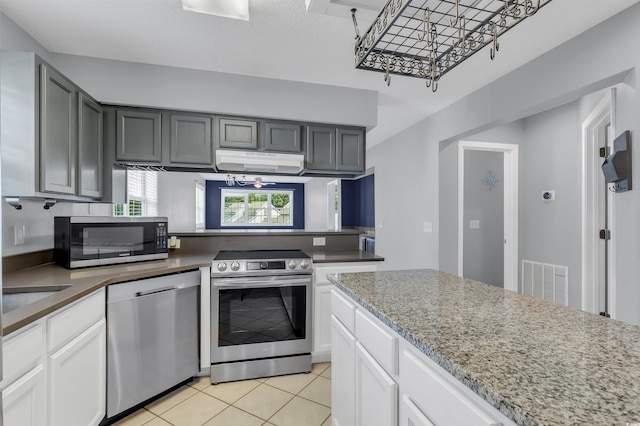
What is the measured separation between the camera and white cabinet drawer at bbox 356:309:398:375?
1063 mm

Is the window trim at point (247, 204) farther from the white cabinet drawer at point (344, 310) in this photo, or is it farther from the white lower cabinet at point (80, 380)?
the white cabinet drawer at point (344, 310)

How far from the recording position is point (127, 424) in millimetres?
1876

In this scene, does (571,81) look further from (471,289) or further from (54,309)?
(54,309)

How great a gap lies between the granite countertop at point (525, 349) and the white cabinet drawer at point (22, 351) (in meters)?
1.32

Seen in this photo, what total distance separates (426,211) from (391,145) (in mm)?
1407

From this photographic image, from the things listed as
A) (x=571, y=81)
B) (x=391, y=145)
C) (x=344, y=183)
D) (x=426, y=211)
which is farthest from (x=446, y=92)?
(x=344, y=183)

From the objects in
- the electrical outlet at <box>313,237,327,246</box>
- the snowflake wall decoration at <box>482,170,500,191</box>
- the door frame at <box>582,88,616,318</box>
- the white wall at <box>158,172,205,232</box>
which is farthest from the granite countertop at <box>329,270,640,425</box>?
the white wall at <box>158,172,205,232</box>

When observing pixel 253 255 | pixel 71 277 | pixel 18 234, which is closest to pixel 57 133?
pixel 18 234

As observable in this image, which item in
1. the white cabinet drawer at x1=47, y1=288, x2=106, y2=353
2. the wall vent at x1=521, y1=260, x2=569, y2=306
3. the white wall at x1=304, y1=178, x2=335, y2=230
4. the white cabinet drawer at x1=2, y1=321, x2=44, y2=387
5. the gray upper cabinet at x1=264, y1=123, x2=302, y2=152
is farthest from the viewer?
the white wall at x1=304, y1=178, x2=335, y2=230

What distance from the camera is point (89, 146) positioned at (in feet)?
7.31

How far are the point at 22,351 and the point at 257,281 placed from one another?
1.38 meters

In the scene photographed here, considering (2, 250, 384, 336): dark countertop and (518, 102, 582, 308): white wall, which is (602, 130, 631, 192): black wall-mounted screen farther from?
(2, 250, 384, 336): dark countertop

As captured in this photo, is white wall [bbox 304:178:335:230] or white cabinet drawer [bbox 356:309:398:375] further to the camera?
white wall [bbox 304:178:335:230]

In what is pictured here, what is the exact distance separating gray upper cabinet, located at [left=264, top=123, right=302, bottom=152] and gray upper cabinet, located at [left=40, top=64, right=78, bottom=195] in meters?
1.36
